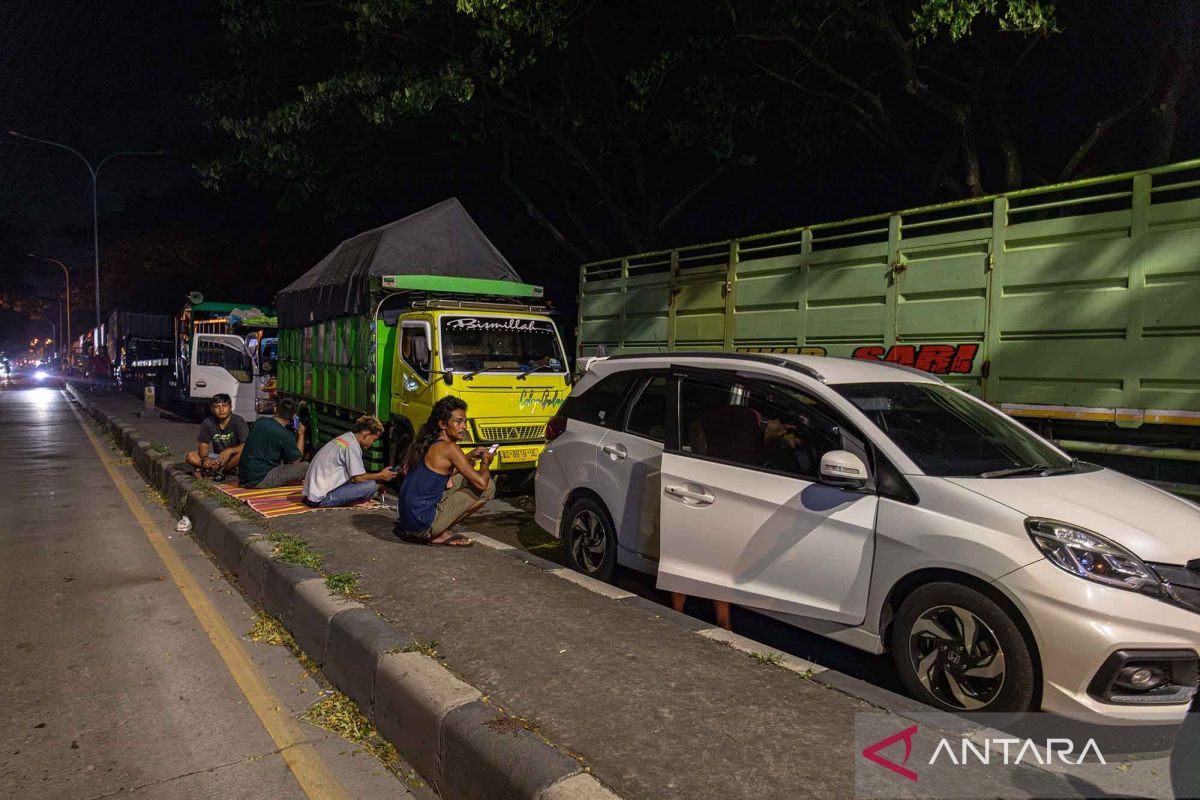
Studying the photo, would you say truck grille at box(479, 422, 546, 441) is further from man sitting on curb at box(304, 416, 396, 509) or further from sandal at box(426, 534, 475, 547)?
sandal at box(426, 534, 475, 547)

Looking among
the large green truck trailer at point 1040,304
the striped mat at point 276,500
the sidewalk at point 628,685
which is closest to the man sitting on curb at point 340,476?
the striped mat at point 276,500

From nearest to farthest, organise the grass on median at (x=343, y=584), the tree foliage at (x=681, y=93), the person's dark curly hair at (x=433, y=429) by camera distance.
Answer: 1. the grass on median at (x=343, y=584)
2. the person's dark curly hair at (x=433, y=429)
3. the tree foliage at (x=681, y=93)

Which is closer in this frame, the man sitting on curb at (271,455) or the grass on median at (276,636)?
the grass on median at (276,636)

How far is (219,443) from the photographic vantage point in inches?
367

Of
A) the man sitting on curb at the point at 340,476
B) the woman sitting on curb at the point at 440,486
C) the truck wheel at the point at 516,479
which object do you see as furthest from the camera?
the truck wheel at the point at 516,479

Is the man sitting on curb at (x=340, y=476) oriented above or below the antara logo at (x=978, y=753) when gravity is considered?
above

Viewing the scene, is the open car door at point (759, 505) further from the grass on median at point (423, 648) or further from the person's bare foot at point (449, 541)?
the person's bare foot at point (449, 541)

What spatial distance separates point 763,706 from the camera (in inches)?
125

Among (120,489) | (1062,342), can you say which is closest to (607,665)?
(1062,342)

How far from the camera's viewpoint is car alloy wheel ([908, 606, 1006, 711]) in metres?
3.23

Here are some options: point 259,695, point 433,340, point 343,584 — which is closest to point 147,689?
point 259,695

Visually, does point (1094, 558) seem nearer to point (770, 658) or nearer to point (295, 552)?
point (770, 658)

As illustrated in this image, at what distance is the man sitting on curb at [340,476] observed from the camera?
739cm

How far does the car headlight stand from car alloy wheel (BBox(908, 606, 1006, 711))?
410 millimetres
